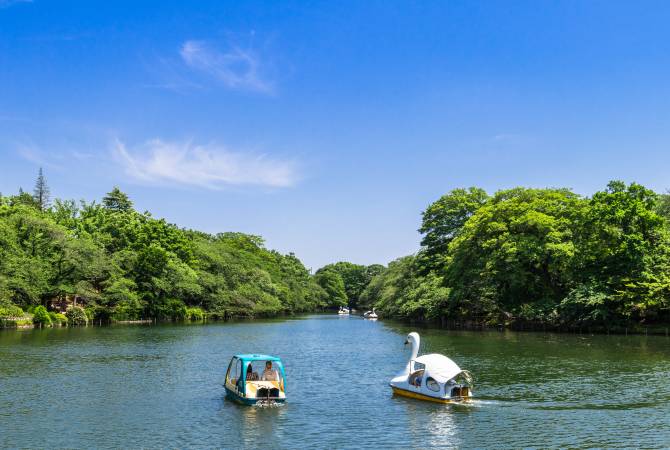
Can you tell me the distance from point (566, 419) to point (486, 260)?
48.3 meters

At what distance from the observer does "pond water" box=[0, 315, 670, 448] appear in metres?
19.8

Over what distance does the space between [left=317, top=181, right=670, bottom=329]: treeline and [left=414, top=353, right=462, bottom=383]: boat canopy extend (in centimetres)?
3738

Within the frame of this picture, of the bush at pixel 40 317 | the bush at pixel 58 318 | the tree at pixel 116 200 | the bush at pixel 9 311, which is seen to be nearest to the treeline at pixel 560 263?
the bush at pixel 58 318

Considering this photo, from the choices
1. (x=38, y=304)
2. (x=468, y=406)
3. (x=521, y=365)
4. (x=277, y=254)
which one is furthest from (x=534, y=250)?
(x=277, y=254)

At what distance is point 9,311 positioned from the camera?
208 ft

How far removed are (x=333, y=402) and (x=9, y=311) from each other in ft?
171

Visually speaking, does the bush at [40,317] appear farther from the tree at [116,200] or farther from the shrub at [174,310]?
the tree at [116,200]

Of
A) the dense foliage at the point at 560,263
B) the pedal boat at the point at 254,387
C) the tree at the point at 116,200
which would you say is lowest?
the pedal boat at the point at 254,387

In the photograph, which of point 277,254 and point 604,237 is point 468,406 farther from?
point 277,254

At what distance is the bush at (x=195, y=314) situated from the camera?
313 ft

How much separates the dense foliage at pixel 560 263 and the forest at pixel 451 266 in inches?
5.5

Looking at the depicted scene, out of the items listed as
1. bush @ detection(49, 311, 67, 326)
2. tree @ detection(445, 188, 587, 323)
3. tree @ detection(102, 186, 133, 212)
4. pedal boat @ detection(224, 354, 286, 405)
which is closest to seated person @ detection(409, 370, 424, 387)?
pedal boat @ detection(224, 354, 286, 405)

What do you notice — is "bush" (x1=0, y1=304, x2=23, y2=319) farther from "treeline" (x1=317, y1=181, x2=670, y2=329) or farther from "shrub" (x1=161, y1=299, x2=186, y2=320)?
"treeline" (x1=317, y1=181, x2=670, y2=329)

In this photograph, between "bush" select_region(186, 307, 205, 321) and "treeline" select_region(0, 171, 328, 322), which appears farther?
"bush" select_region(186, 307, 205, 321)
